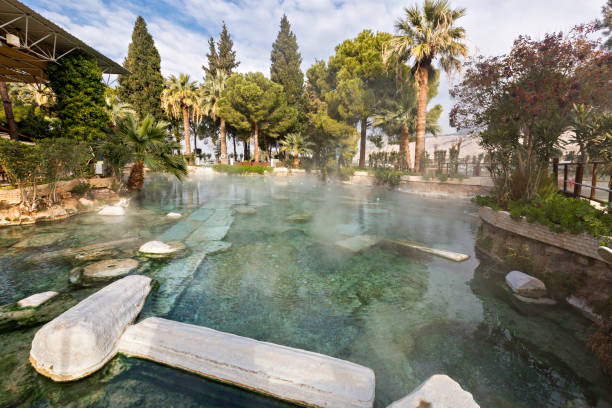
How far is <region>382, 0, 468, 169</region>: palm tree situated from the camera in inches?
624

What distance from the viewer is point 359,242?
6344mm

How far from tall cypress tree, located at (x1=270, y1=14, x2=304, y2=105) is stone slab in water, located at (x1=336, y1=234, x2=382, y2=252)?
96.8 ft

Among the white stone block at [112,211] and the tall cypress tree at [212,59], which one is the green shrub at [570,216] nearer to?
the white stone block at [112,211]

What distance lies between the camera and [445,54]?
16.9 metres

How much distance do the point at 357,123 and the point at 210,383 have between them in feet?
87.0

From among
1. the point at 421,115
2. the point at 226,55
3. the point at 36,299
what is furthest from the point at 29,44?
the point at 226,55

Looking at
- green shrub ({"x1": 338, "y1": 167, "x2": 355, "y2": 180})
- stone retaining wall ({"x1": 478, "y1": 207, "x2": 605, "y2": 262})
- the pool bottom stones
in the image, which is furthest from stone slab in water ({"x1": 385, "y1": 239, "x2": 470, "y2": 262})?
green shrub ({"x1": 338, "y1": 167, "x2": 355, "y2": 180})

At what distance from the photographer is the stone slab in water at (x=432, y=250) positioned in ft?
17.6

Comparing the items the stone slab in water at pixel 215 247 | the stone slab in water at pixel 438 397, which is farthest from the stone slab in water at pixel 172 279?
the stone slab in water at pixel 438 397

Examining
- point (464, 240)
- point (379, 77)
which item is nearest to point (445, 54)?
point (379, 77)

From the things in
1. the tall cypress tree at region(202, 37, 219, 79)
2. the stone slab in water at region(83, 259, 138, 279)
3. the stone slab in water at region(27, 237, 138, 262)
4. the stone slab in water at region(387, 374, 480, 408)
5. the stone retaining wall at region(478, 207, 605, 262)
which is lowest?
the stone slab in water at region(83, 259, 138, 279)

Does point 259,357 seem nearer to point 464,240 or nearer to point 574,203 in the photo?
point 574,203

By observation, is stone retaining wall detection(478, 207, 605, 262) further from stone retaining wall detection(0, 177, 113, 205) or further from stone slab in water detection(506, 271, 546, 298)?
stone retaining wall detection(0, 177, 113, 205)

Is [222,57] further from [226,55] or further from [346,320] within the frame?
[346,320]
